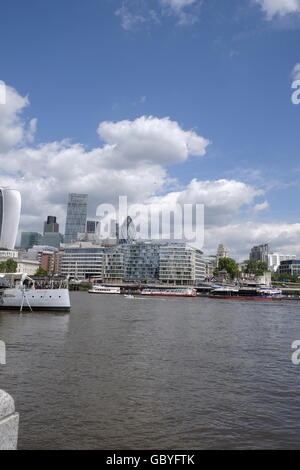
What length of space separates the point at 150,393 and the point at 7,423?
38.7 feet

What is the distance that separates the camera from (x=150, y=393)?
49.1 ft

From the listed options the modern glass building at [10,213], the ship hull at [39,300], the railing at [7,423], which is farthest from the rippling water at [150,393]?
the modern glass building at [10,213]

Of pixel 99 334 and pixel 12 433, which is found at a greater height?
pixel 12 433

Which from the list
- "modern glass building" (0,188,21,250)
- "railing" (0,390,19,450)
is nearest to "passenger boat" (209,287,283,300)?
"modern glass building" (0,188,21,250)

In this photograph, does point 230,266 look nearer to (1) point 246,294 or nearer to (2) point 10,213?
(1) point 246,294

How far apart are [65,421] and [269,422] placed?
259 inches

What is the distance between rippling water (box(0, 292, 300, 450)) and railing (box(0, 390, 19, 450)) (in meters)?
→ 6.58

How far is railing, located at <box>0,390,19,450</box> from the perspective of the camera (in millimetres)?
4023

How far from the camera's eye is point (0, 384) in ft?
50.6

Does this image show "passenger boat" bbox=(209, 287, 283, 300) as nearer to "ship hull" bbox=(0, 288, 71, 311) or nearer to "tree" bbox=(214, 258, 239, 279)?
"tree" bbox=(214, 258, 239, 279)

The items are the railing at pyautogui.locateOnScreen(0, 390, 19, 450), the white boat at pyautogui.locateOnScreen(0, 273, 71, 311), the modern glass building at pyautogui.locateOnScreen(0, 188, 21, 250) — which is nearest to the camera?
the railing at pyautogui.locateOnScreen(0, 390, 19, 450)

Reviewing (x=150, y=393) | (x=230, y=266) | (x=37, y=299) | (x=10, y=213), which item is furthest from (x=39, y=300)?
(x=230, y=266)
